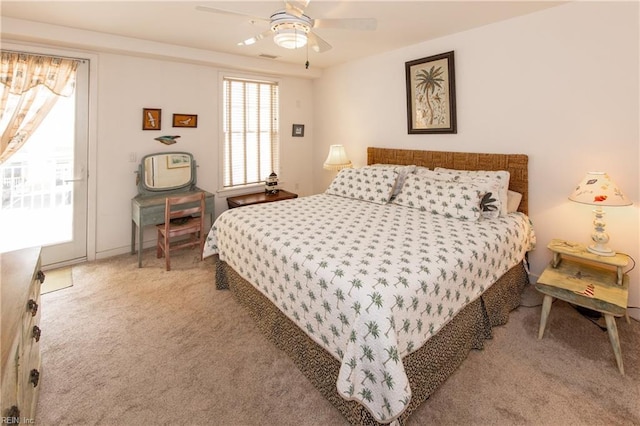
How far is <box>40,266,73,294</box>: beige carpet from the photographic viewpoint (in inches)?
116

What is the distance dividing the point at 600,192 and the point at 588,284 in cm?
64

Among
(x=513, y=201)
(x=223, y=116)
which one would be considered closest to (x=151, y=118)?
(x=223, y=116)

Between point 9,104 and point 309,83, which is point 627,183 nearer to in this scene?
point 309,83

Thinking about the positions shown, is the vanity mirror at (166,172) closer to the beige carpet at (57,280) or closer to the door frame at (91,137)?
the door frame at (91,137)

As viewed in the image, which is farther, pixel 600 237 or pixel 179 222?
pixel 179 222

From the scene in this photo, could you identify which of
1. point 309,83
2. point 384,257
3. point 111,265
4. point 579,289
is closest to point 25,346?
point 384,257

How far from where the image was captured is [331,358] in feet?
5.56

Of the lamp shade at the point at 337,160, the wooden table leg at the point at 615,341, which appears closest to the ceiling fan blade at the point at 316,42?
the lamp shade at the point at 337,160

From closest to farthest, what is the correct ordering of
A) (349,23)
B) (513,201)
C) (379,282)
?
(379,282)
(349,23)
(513,201)

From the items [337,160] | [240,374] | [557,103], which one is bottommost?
Result: [240,374]

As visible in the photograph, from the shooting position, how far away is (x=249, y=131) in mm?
4668

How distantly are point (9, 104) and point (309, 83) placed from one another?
360cm

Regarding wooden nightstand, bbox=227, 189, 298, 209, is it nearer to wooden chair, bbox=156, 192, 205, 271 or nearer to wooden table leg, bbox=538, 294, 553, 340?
wooden chair, bbox=156, 192, 205, 271

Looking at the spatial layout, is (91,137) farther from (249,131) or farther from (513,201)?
(513,201)
